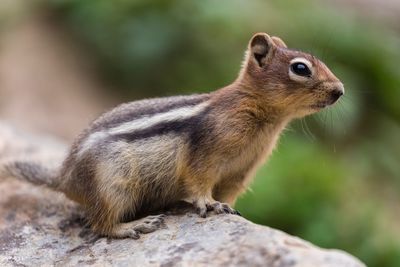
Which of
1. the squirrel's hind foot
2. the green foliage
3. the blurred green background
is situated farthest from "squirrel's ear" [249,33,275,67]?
the green foliage

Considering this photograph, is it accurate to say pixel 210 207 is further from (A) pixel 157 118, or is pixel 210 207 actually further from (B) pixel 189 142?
(A) pixel 157 118

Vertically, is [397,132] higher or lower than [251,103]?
lower

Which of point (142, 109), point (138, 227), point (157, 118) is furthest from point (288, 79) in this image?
point (138, 227)

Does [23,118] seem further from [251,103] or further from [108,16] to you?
[251,103]

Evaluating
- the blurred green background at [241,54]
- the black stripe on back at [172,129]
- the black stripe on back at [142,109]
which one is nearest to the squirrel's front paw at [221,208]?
the black stripe on back at [172,129]

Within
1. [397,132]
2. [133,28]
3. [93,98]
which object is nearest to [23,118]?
[93,98]

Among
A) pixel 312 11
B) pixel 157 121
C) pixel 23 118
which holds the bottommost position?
pixel 23 118
